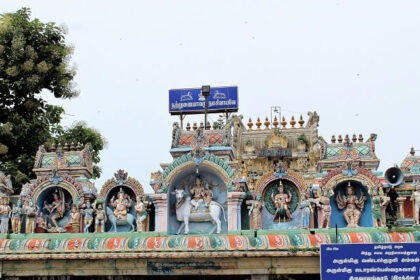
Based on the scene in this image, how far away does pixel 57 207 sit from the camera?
23969mm

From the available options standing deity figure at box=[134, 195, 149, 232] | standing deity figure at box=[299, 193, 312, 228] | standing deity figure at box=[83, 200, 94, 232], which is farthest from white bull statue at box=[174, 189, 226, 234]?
standing deity figure at box=[83, 200, 94, 232]

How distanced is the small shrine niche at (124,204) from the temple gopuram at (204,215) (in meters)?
0.03

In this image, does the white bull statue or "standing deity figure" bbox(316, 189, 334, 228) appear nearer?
"standing deity figure" bbox(316, 189, 334, 228)

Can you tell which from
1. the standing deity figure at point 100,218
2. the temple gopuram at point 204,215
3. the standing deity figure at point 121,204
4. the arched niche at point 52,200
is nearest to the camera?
the temple gopuram at point 204,215

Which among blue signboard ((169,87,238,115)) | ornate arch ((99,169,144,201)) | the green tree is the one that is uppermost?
blue signboard ((169,87,238,115))

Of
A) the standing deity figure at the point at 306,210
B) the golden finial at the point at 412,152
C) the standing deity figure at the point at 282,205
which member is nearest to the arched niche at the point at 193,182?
the standing deity figure at the point at 282,205

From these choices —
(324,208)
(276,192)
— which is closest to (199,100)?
(276,192)

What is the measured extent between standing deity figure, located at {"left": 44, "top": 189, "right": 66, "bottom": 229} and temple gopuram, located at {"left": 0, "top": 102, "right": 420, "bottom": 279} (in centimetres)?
3

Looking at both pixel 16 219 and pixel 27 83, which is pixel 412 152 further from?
pixel 27 83

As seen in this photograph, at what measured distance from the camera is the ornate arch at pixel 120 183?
2352cm

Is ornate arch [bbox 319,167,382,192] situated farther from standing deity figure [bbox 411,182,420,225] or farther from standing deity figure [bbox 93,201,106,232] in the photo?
standing deity figure [bbox 93,201,106,232]

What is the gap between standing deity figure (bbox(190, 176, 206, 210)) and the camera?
75.3 ft

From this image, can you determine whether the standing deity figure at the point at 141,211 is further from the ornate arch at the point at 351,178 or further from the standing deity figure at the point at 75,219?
the ornate arch at the point at 351,178

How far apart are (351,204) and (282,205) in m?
2.19
